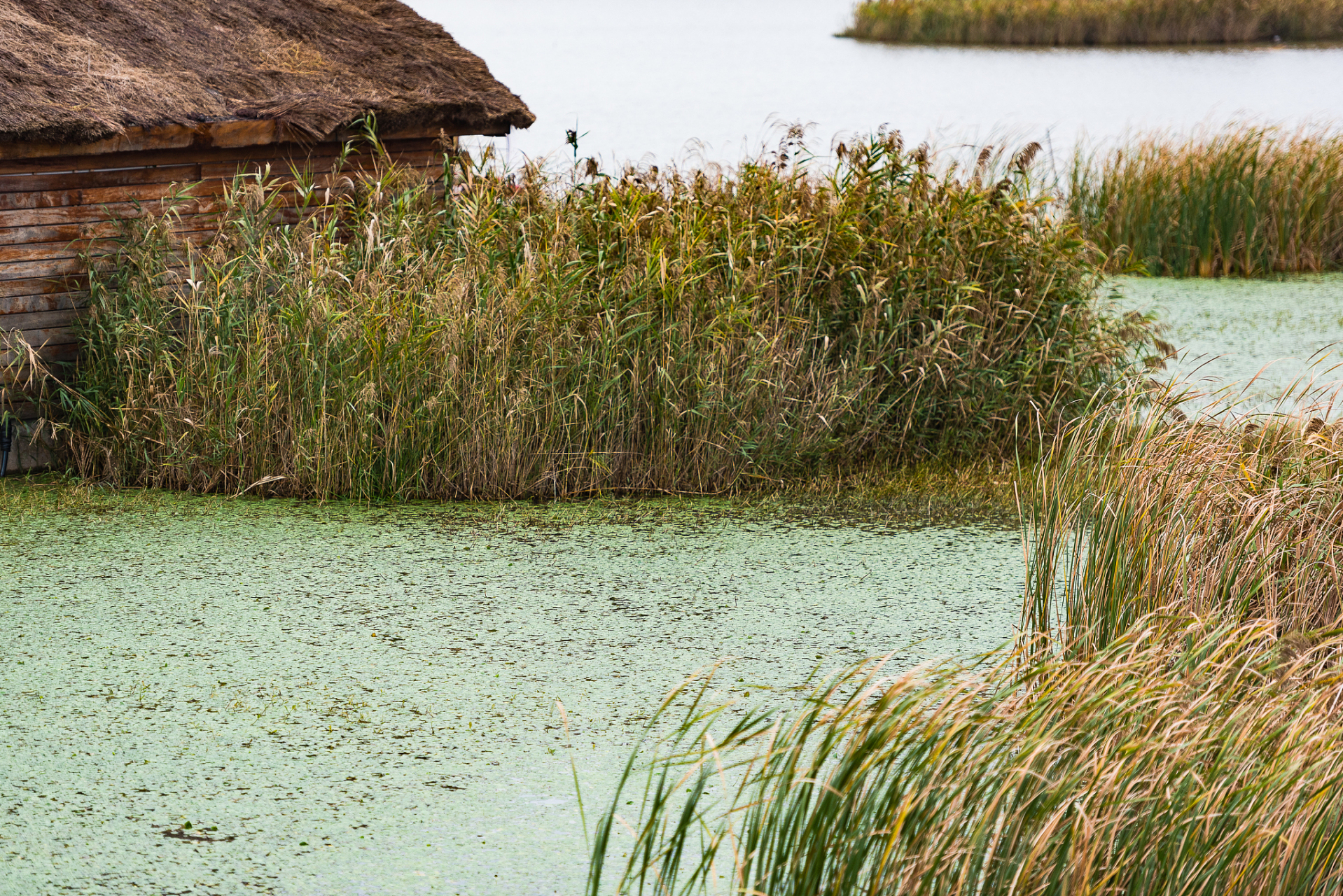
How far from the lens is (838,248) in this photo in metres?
5.36

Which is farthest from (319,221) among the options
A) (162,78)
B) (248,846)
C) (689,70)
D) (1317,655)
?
(689,70)

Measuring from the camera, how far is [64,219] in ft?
16.4

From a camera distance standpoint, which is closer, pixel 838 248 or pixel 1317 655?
pixel 1317 655

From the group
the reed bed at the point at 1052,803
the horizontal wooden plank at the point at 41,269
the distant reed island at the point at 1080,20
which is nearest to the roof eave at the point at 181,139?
the horizontal wooden plank at the point at 41,269

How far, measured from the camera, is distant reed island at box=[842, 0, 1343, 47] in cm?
2477

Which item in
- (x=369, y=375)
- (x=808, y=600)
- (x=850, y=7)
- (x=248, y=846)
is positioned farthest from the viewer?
(x=850, y=7)

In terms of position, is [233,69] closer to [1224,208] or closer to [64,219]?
[64,219]

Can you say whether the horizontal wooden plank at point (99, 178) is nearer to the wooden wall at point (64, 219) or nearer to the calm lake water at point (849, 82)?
the wooden wall at point (64, 219)

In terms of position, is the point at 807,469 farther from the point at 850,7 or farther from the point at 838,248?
the point at 850,7

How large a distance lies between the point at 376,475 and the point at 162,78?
1690mm

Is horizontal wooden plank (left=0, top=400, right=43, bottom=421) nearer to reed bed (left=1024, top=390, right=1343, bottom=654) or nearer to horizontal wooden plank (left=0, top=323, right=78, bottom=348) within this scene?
horizontal wooden plank (left=0, top=323, right=78, bottom=348)

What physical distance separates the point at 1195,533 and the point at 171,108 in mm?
3733

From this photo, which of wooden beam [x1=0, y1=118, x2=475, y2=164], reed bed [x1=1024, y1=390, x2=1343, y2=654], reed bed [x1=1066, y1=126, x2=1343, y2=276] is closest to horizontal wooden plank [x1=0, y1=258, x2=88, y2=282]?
wooden beam [x1=0, y1=118, x2=475, y2=164]

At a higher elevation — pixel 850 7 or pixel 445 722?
pixel 850 7
